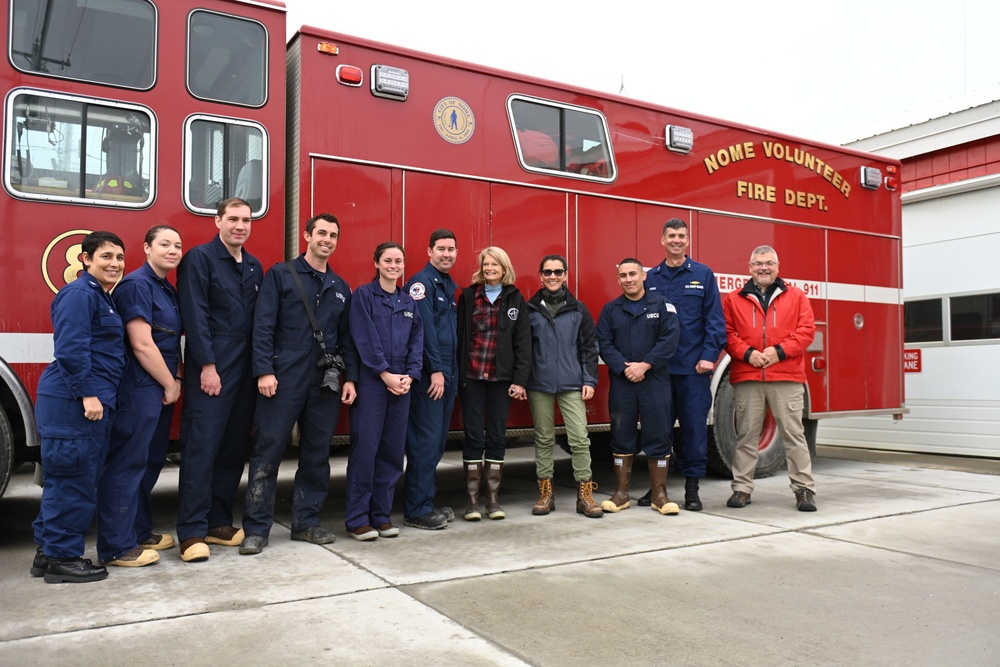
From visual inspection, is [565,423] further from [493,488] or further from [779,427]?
[779,427]

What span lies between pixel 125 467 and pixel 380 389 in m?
1.51

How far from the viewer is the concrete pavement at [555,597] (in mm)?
3254

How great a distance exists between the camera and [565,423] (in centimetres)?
606

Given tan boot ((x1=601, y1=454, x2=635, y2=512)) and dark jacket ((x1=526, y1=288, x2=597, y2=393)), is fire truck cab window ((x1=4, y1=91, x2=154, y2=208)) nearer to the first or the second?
dark jacket ((x1=526, y1=288, x2=597, y2=393))

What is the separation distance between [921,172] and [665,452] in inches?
314

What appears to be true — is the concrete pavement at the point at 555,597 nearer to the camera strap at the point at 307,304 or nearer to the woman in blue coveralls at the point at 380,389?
the woman in blue coveralls at the point at 380,389

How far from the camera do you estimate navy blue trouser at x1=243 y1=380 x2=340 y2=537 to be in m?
4.88

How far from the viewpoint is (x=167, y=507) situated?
6.60m

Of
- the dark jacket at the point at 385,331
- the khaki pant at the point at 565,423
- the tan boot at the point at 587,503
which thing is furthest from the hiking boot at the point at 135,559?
the tan boot at the point at 587,503

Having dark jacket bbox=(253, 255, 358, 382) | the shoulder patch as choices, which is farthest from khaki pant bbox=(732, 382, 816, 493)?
dark jacket bbox=(253, 255, 358, 382)

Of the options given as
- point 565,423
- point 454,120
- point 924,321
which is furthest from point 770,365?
point 924,321

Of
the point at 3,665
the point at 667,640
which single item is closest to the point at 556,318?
the point at 667,640

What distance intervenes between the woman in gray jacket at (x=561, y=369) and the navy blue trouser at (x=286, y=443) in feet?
5.23

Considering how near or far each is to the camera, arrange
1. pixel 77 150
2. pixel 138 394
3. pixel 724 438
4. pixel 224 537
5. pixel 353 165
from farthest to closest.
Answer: pixel 724 438 → pixel 353 165 → pixel 224 537 → pixel 77 150 → pixel 138 394
